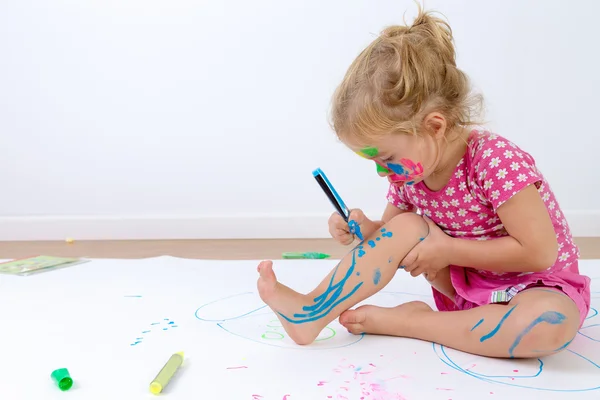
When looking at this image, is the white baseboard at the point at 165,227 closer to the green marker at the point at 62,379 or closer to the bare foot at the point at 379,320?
the bare foot at the point at 379,320

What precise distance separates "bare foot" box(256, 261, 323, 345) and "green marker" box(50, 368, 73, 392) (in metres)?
0.24

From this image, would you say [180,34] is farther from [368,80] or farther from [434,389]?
[434,389]

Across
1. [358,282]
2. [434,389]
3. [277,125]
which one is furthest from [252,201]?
[434,389]

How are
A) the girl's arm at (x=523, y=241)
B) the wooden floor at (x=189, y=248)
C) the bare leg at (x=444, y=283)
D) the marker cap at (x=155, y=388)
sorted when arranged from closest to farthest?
the marker cap at (x=155, y=388) → the girl's arm at (x=523, y=241) → the bare leg at (x=444, y=283) → the wooden floor at (x=189, y=248)

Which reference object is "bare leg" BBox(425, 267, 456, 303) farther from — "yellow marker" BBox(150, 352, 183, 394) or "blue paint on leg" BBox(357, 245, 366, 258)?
"yellow marker" BBox(150, 352, 183, 394)

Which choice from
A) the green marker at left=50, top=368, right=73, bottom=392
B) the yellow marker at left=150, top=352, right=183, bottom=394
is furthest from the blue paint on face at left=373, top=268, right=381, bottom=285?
the green marker at left=50, top=368, right=73, bottom=392

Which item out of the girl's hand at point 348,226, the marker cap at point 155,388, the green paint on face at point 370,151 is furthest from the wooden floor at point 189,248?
the marker cap at point 155,388

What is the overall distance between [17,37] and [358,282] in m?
1.70

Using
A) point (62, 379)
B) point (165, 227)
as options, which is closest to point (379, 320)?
point (62, 379)

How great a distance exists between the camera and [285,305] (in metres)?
0.73

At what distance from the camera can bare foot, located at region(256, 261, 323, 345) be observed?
0.73m

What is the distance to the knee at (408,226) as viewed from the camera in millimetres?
774

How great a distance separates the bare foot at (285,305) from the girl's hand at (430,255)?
152 mm

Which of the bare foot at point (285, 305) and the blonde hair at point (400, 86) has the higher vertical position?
the blonde hair at point (400, 86)
